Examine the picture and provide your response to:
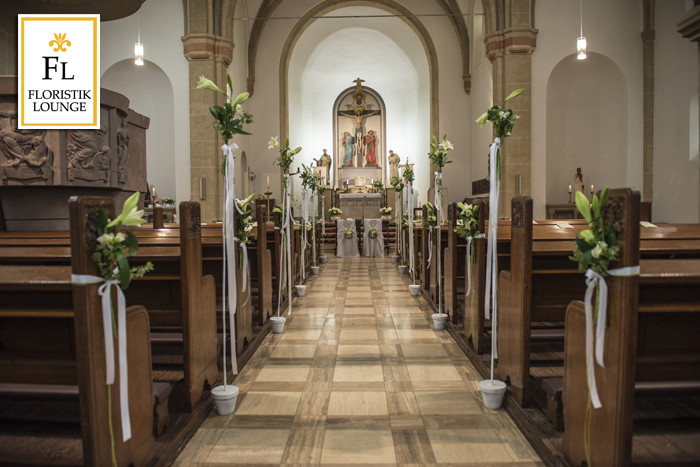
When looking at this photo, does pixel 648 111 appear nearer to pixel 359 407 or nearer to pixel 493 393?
pixel 493 393

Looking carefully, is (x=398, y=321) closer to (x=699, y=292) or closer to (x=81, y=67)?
(x=699, y=292)

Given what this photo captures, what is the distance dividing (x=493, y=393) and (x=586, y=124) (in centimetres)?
950

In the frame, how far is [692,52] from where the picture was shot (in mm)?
8617

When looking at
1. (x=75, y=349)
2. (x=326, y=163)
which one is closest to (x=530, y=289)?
(x=75, y=349)

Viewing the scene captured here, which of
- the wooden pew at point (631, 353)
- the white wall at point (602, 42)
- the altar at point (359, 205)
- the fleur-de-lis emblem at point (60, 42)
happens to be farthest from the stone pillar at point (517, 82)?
the wooden pew at point (631, 353)

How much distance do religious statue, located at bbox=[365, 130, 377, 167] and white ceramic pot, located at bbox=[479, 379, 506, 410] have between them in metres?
16.0

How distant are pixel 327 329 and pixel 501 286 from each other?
2.29 metres

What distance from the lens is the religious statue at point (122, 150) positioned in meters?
5.58

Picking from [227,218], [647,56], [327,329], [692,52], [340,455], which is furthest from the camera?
[647,56]

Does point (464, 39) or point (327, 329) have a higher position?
point (464, 39)

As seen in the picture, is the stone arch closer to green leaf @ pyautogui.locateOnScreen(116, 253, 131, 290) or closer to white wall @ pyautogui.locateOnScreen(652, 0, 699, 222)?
white wall @ pyautogui.locateOnScreen(652, 0, 699, 222)

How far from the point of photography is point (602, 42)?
32.2ft

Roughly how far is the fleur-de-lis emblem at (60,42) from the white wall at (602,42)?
837 centimetres

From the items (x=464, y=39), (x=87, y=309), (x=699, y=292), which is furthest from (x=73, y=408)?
(x=464, y=39)
